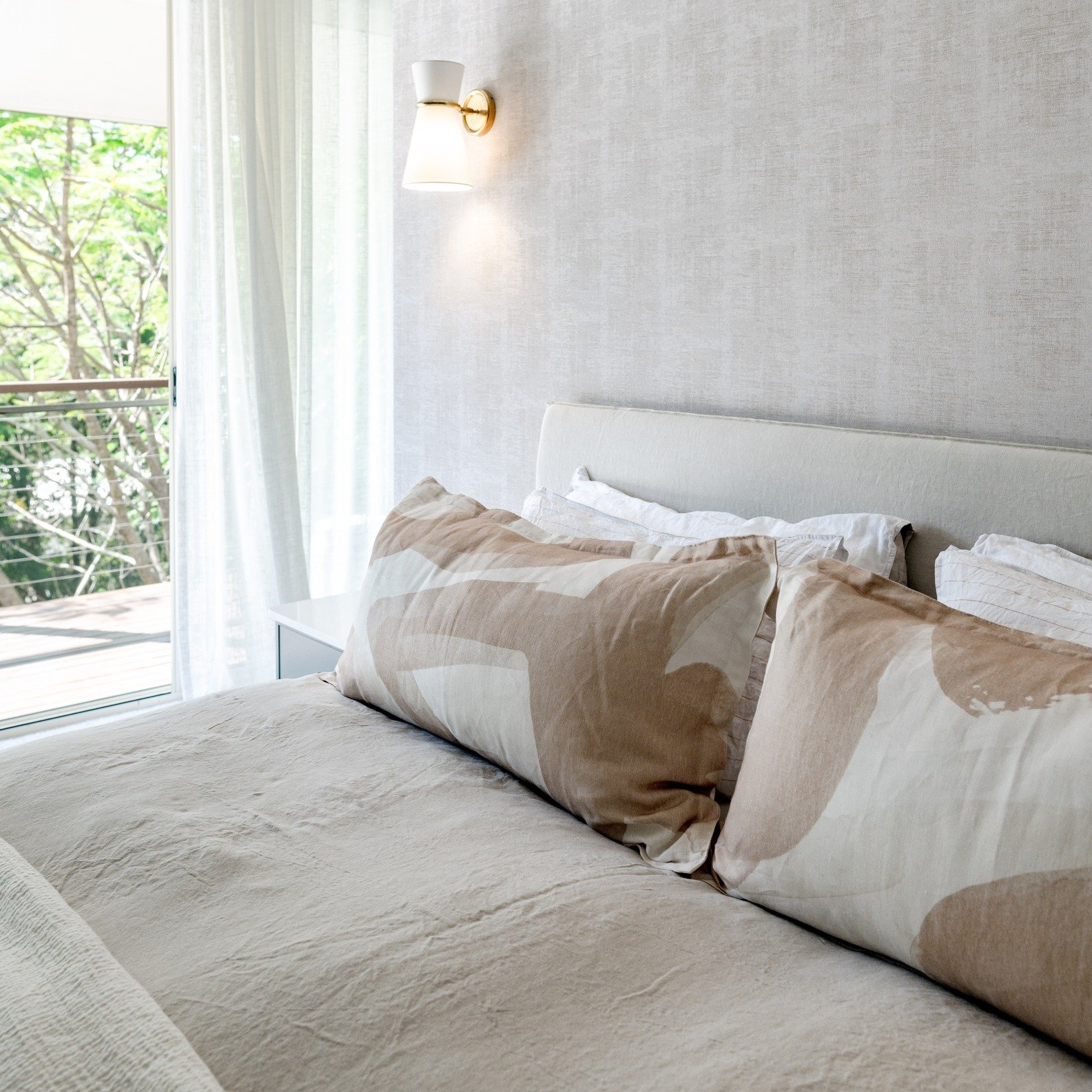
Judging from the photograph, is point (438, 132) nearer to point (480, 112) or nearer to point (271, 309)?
point (480, 112)

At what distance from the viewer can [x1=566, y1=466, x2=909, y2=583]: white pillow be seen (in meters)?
1.57

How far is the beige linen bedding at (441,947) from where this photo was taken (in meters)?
0.88

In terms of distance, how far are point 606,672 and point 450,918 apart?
38cm

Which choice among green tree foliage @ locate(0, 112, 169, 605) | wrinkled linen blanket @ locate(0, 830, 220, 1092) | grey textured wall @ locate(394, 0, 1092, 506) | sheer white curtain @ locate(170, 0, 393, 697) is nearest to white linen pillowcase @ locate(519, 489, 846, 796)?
grey textured wall @ locate(394, 0, 1092, 506)

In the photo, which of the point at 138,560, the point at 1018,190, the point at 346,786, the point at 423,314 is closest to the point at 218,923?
the point at 346,786

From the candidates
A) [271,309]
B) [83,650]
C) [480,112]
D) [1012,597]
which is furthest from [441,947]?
[83,650]

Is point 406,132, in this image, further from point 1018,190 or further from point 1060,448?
point 1060,448

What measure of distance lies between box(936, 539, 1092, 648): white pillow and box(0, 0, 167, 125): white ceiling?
3.66 meters

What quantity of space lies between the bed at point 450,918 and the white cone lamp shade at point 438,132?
3.93 feet

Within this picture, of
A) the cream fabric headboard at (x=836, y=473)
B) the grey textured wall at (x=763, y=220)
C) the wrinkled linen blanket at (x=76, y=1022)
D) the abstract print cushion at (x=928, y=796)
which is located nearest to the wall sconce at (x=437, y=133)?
the grey textured wall at (x=763, y=220)

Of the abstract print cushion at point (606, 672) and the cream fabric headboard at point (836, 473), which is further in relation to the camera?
the cream fabric headboard at point (836, 473)

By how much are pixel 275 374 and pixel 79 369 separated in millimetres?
2913

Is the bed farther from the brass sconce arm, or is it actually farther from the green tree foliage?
the green tree foliage

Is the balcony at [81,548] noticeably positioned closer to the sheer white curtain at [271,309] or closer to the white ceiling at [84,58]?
the sheer white curtain at [271,309]
